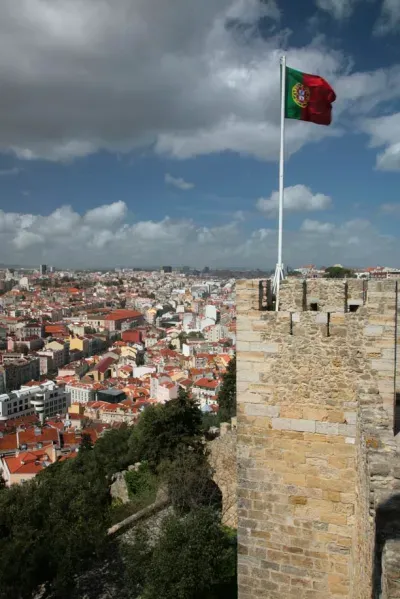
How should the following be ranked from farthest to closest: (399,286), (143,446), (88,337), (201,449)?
(88,337) < (143,446) < (201,449) < (399,286)

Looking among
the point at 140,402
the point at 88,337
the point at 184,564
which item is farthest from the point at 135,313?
the point at 184,564

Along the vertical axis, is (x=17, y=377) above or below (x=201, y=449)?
below

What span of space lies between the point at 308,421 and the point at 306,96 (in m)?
4.04

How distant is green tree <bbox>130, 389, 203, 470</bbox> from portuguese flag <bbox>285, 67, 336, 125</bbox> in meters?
13.1

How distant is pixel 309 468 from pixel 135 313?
124858mm

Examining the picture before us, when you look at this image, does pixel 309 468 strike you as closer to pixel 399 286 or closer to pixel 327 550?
pixel 327 550

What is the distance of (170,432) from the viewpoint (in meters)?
17.6

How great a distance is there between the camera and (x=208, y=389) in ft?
169

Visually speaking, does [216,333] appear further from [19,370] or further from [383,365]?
[383,365]

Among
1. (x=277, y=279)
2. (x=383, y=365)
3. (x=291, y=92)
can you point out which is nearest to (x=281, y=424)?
(x=383, y=365)

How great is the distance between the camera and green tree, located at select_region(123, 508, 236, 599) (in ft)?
30.3

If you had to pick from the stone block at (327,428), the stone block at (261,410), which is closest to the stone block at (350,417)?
the stone block at (327,428)

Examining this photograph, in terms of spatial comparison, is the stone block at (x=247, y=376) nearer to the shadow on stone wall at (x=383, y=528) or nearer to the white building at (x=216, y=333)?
the shadow on stone wall at (x=383, y=528)

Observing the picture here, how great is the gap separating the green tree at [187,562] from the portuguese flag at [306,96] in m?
8.22
